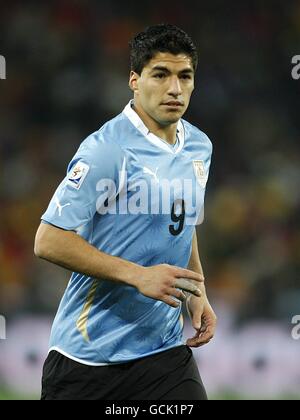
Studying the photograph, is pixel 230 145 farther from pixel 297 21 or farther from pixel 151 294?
pixel 151 294

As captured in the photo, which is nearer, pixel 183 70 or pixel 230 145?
pixel 183 70

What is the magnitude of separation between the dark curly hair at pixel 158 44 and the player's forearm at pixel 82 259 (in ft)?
2.73

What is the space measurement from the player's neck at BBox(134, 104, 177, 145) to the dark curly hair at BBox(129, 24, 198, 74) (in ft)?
0.54

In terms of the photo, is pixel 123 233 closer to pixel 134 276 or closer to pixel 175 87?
pixel 134 276

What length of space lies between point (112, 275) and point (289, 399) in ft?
11.2

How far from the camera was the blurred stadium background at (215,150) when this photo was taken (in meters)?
6.38

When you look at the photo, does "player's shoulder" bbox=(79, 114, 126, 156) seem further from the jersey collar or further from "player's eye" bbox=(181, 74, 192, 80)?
"player's eye" bbox=(181, 74, 192, 80)

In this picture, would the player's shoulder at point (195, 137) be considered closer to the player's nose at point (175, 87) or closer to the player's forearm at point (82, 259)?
the player's nose at point (175, 87)

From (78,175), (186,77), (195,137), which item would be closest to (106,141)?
(78,175)

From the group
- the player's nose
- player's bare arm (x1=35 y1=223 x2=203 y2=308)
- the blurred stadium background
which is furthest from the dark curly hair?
the blurred stadium background

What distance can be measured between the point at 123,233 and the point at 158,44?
78 cm

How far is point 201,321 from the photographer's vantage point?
3498 millimetres

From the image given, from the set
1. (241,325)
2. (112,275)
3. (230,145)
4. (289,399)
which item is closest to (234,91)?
(230,145)

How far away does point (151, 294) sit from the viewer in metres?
3.04
